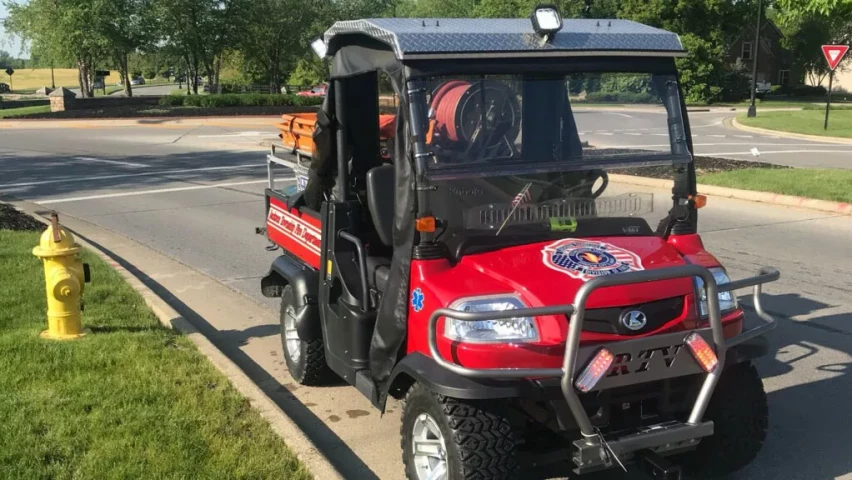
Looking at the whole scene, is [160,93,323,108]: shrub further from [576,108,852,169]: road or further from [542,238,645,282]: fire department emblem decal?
[542,238,645,282]: fire department emblem decal

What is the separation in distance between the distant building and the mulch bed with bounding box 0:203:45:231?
219 feet

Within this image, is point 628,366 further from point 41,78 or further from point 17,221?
point 41,78

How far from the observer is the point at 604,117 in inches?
168

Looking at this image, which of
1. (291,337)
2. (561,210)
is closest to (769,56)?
(291,337)

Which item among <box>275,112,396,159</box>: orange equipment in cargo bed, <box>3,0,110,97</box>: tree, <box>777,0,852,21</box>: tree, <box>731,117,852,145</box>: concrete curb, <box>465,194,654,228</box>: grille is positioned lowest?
<box>731,117,852,145</box>: concrete curb

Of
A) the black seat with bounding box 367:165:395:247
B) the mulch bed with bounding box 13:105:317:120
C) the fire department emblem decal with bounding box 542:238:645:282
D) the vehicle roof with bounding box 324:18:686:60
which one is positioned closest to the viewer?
the fire department emblem decal with bounding box 542:238:645:282

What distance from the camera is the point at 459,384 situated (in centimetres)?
311

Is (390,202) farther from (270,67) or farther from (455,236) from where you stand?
(270,67)

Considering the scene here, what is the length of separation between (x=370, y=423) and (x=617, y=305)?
205 cm

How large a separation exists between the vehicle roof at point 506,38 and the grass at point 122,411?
2.03 m

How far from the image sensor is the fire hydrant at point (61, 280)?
562 cm

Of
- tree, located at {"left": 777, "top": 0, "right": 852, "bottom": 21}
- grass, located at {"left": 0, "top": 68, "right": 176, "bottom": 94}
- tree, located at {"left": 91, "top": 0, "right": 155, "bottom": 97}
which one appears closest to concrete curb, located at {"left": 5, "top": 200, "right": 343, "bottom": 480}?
tree, located at {"left": 777, "top": 0, "right": 852, "bottom": 21}

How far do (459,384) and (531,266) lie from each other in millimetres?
Answer: 621

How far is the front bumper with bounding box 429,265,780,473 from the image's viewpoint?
2.97 meters
